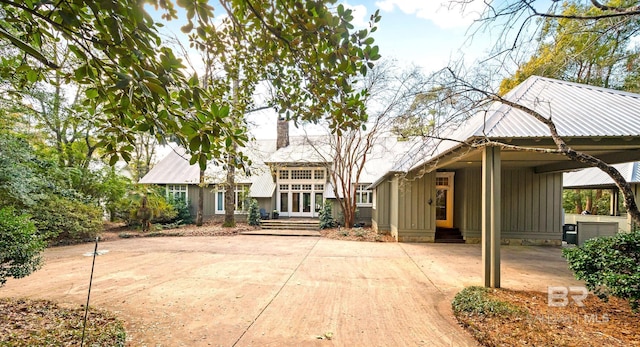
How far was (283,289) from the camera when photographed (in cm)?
506

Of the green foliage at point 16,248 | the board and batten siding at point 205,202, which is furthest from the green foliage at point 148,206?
the green foliage at point 16,248

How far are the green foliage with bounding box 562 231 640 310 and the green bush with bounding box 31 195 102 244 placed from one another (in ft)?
41.5

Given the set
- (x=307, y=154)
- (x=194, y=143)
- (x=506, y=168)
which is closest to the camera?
(x=194, y=143)

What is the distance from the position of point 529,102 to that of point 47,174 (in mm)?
14540

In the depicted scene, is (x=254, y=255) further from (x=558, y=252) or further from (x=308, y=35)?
(x=558, y=252)

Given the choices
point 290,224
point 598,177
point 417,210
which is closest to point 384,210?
point 417,210

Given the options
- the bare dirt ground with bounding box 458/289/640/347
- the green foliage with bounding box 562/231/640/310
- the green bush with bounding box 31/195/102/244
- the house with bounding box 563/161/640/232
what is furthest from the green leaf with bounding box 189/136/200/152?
the house with bounding box 563/161/640/232

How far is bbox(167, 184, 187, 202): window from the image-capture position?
1606cm

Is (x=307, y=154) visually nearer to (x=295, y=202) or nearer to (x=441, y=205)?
(x=295, y=202)

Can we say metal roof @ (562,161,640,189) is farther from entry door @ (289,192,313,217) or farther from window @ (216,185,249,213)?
window @ (216,185,249,213)

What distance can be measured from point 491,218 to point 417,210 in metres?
5.04

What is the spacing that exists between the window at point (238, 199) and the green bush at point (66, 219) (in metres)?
5.70

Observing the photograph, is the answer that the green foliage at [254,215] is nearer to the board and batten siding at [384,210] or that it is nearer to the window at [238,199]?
the window at [238,199]

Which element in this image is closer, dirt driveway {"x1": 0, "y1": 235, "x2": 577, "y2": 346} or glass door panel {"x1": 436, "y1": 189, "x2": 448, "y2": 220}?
dirt driveway {"x1": 0, "y1": 235, "x2": 577, "y2": 346}
